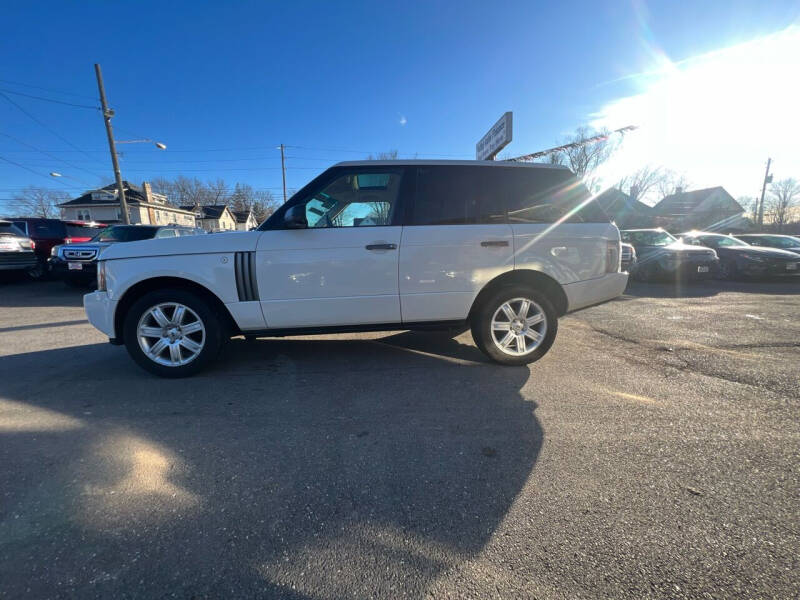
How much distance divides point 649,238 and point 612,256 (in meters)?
8.80

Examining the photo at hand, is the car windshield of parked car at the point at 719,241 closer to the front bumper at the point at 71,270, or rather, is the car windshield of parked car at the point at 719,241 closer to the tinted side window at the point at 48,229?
the front bumper at the point at 71,270

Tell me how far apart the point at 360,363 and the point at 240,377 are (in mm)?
1177

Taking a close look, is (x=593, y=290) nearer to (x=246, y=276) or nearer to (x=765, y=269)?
(x=246, y=276)

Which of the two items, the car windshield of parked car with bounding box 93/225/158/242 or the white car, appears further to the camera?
the car windshield of parked car with bounding box 93/225/158/242

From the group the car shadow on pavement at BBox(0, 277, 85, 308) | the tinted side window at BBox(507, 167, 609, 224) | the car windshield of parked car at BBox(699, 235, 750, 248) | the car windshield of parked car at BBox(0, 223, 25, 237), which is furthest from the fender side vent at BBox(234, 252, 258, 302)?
the car windshield of parked car at BBox(699, 235, 750, 248)

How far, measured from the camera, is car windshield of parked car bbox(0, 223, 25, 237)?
897cm

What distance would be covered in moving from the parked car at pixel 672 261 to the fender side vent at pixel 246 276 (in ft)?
35.0

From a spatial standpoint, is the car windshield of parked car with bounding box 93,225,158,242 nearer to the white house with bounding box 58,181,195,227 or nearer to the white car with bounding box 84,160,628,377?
the white car with bounding box 84,160,628,377

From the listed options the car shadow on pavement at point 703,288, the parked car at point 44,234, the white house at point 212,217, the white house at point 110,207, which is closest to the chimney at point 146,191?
the white house at point 110,207

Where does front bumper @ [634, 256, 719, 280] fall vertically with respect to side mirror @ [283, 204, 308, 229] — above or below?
below

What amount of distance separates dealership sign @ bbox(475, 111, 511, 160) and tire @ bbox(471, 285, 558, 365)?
797cm

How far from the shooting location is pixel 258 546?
1.53 metres

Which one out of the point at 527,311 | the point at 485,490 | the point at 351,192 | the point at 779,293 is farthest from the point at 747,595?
the point at 779,293

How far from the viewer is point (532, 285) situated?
3.58 metres
